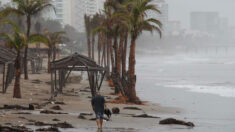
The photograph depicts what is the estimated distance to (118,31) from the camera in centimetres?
3772

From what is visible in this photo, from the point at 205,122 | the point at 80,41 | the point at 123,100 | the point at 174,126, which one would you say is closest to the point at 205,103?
the point at 123,100

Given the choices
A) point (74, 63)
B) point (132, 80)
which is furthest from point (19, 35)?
point (132, 80)

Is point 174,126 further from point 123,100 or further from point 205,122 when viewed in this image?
point 123,100

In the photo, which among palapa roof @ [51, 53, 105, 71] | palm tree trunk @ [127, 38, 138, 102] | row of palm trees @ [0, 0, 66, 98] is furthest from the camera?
palm tree trunk @ [127, 38, 138, 102]

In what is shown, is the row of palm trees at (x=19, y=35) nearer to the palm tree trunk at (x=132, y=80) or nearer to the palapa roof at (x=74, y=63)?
the palapa roof at (x=74, y=63)

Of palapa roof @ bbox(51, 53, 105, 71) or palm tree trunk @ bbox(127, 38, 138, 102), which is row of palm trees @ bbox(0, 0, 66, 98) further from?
palm tree trunk @ bbox(127, 38, 138, 102)

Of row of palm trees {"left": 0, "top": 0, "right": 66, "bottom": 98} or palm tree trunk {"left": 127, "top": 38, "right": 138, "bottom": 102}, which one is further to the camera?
palm tree trunk {"left": 127, "top": 38, "right": 138, "bottom": 102}

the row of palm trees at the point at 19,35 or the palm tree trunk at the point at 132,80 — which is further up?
the row of palm trees at the point at 19,35

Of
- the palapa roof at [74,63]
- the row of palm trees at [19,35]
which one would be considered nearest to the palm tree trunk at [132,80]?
the palapa roof at [74,63]

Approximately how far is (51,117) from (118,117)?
2942mm

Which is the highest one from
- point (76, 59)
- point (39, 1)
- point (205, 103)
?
point (39, 1)

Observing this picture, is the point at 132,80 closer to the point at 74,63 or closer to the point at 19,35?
the point at 74,63

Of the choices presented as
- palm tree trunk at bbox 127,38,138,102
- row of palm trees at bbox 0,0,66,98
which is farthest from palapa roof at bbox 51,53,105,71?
palm tree trunk at bbox 127,38,138,102

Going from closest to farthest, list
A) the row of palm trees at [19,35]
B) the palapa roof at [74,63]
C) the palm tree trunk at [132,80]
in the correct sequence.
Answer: the row of palm trees at [19,35] < the palapa roof at [74,63] < the palm tree trunk at [132,80]
